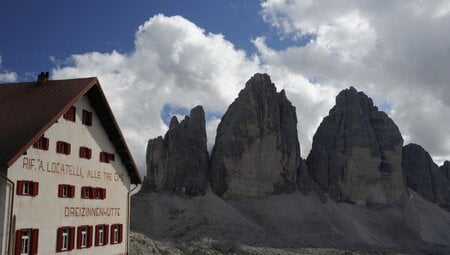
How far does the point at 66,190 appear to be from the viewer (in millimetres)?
34000

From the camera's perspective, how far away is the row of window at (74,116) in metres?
34.6

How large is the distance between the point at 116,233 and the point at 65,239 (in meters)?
6.58

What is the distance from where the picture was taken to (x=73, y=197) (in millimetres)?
34531

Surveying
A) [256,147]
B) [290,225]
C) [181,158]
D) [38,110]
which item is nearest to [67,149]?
[38,110]

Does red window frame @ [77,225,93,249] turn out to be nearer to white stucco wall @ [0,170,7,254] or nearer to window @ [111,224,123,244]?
window @ [111,224,123,244]

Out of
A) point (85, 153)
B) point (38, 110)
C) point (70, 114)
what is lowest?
point (85, 153)

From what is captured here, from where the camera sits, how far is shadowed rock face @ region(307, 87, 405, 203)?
146m

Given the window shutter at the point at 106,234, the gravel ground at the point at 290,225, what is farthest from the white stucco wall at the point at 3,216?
the gravel ground at the point at 290,225

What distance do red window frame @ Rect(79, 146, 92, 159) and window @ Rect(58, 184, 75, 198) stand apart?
8.07 ft

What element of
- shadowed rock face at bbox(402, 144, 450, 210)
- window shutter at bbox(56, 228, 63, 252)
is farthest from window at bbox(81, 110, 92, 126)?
shadowed rock face at bbox(402, 144, 450, 210)

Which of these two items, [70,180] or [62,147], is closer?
[62,147]

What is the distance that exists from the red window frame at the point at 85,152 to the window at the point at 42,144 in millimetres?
3666

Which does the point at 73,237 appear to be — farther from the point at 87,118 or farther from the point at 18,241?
the point at 87,118

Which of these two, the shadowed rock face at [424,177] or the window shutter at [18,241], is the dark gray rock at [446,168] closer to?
the shadowed rock face at [424,177]
